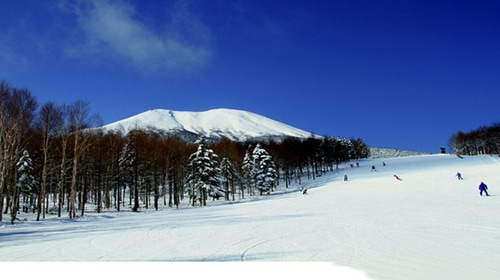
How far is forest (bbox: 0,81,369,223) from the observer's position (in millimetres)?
21958

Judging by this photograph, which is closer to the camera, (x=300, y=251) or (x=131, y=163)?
(x=300, y=251)

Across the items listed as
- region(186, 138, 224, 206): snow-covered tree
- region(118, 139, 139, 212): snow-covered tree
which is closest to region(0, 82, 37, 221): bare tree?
region(118, 139, 139, 212): snow-covered tree

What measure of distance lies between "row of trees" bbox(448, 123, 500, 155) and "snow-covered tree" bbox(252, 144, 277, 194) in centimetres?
7726

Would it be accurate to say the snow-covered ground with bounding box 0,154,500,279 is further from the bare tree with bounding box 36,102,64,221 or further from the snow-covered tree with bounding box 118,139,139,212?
the snow-covered tree with bounding box 118,139,139,212

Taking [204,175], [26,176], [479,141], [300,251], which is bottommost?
[300,251]

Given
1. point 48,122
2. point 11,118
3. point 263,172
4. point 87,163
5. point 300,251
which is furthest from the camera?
point 263,172

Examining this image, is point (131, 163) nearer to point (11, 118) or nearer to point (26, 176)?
point (26, 176)

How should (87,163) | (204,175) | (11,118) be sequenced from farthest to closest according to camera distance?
(204,175) < (87,163) < (11,118)

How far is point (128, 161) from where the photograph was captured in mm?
37406

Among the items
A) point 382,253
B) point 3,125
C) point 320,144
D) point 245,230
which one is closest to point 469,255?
point 382,253

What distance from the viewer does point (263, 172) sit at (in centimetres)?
5794

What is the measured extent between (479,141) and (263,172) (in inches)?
3262

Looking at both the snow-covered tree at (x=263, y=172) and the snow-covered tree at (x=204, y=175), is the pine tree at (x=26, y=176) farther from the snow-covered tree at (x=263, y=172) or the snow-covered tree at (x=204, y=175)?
the snow-covered tree at (x=263, y=172)

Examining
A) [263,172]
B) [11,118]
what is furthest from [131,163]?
[263,172]
